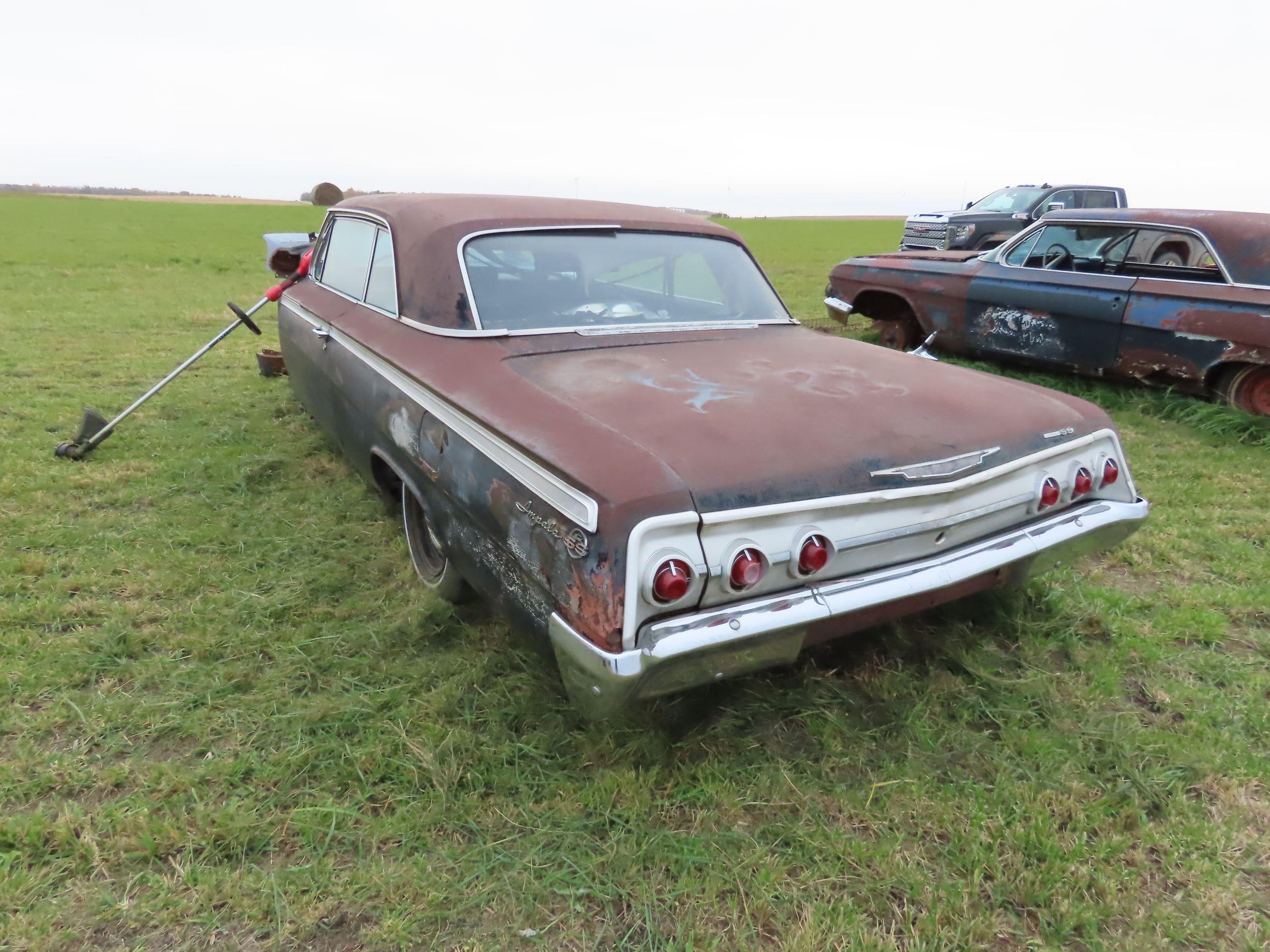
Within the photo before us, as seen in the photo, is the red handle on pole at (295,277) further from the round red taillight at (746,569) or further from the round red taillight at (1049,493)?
the round red taillight at (1049,493)

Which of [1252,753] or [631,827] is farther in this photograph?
[1252,753]

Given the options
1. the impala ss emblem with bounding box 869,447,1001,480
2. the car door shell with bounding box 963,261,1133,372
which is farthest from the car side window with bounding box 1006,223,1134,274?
the impala ss emblem with bounding box 869,447,1001,480

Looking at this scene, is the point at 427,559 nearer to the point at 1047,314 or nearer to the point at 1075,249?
the point at 1047,314

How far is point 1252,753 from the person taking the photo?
2.31 meters

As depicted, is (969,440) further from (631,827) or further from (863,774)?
(631,827)

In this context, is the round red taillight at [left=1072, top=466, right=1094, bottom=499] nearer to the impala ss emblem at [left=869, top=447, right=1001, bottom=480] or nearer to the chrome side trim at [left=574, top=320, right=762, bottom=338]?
the impala ss emblem at [left=869, top=447, right=1001, bottom=480]

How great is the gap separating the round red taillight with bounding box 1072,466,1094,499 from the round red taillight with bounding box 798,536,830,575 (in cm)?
103

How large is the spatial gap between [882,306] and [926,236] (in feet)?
24.1

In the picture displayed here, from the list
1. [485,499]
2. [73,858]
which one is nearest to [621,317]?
[485,499]

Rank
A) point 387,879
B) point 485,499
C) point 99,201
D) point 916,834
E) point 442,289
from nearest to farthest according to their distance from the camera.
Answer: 1. point 387,879
2. point 916,834
3. point 485,499
4. point 442,289
5. point 99,201

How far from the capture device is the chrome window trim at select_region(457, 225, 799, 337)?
110 inches

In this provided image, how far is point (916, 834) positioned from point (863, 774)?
0.74ft

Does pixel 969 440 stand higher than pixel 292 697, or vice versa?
pixel 969 440

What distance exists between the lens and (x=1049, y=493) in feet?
7.89
